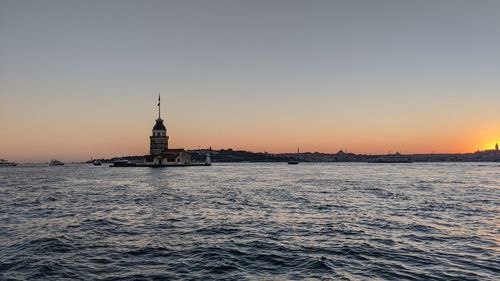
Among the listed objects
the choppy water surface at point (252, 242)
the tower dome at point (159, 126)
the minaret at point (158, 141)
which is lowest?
the choppy water surface at point (252, 242)

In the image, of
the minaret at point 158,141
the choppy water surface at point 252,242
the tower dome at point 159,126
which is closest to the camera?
the choppy water surface at point 252,242

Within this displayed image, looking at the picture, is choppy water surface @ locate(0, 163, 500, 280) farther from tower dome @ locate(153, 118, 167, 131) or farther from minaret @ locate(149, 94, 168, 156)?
tower dome @ locate(153, 118, 167, 131)

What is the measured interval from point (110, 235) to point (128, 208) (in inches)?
441

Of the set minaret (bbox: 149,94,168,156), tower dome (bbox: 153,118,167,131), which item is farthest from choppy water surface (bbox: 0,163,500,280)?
tower dome (bbox: 153,118,167,131)

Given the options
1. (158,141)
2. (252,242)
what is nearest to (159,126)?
(158,141)

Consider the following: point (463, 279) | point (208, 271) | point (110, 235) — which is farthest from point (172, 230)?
point (463, 279)

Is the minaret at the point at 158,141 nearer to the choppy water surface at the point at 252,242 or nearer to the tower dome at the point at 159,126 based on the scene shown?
the tower dome at the point at 159,126

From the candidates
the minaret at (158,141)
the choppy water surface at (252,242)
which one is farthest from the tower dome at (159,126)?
the choppy water surface at (252,242)

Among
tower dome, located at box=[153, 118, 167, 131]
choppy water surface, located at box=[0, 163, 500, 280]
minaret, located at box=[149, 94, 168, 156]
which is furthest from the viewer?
tower dome, located at box=[153, 118, 167, 131]

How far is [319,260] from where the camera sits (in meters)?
14.4

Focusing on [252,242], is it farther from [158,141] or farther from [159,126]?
[159,126]

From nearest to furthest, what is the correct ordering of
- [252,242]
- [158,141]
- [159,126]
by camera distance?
[252,242], [158,141], [159,126]

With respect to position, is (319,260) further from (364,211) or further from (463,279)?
(364,211)

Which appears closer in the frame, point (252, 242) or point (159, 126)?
point (252, 242)
